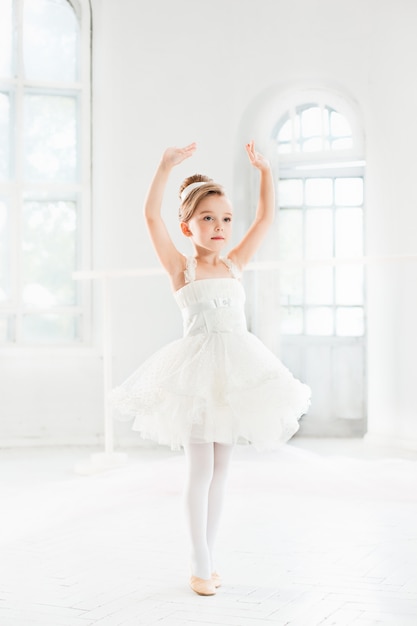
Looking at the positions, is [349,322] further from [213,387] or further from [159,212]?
[213,387]

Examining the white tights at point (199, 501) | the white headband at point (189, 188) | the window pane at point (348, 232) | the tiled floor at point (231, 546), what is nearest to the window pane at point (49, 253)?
the tiled floor at point (231, 546)

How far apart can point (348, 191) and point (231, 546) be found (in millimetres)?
3128

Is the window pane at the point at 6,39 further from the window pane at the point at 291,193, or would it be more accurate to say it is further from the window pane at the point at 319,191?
the window pane at the point at 319,191

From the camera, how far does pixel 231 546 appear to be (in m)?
2.65

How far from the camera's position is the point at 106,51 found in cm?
499

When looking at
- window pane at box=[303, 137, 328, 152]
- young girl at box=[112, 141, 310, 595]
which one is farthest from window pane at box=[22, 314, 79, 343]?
young girl at box=[112, 141, 310, 595]

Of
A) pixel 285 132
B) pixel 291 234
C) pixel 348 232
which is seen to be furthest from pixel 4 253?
pixel 348 232

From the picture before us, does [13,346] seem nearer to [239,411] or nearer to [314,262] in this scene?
[314,262]

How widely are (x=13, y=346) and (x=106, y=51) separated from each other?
1914 millimetres

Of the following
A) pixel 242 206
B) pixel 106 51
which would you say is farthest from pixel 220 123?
pixel 106 51

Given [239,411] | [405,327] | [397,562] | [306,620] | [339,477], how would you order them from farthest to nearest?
1. [405,327]
2. [339,477]
3. [397,562]
4. [239,411]
5. [306,620]

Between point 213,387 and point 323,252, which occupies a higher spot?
point 323,252

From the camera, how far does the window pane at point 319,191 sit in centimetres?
526

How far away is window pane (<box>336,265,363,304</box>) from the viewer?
5.23 meters
